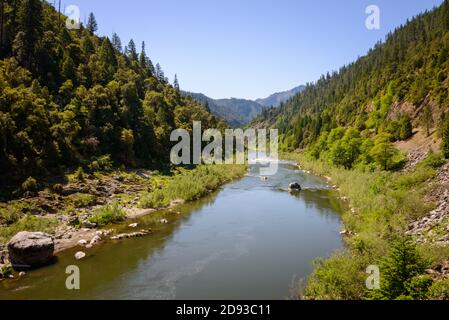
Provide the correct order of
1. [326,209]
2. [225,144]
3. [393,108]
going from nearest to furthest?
1. [326,209]
2. [393,108]
3. [225,144]

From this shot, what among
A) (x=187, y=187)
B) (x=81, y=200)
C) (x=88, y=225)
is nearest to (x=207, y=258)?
(x=88, y=225)

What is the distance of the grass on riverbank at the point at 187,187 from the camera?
46.2m

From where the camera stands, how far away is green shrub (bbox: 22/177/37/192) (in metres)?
39.9

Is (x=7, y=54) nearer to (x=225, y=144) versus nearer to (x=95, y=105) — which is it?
(x=95, y=105)

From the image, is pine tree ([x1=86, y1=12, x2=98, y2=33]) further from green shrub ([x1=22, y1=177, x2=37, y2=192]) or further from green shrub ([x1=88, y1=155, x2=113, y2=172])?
green shrub ([x1=22, y1=177, x2=37, y2=192])

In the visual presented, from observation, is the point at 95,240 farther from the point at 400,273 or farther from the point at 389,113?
the point at 389,113

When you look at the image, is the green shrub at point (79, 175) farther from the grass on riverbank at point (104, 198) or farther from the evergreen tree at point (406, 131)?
the evergreen tree at point (406, 131)

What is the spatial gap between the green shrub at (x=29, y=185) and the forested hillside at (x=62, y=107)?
2344 millimetres

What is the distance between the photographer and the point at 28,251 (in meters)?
25.9

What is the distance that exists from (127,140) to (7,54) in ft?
94.3

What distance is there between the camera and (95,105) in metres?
67.2

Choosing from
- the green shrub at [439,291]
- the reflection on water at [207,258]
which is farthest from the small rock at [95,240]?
the green shrub at [439,291]

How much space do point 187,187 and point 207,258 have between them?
1030 inches
